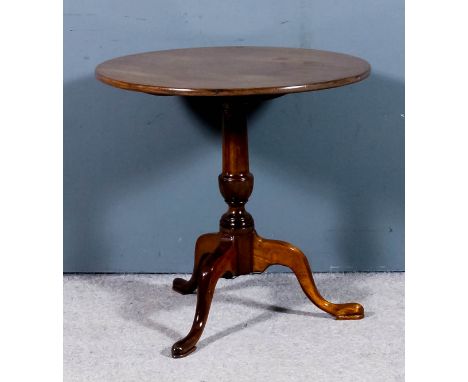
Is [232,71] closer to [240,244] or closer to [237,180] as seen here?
[237,180]

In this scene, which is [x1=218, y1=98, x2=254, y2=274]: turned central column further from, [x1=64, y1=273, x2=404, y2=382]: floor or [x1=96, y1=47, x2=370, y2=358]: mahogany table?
[x1=64, y1=273, x2=404, y2=382]: floor

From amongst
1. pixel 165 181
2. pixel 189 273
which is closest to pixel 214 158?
pixel 165 181

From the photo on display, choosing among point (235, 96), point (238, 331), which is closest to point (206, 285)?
point (238, 331)

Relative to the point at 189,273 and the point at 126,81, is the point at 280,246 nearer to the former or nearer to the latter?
the point at 189,273

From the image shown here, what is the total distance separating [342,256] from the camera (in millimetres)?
3580

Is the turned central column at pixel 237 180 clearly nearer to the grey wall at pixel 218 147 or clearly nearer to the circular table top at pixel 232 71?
the circular table top at pixel 232 71

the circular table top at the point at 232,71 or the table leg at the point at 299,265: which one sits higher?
the circular table top at the point at 232,71

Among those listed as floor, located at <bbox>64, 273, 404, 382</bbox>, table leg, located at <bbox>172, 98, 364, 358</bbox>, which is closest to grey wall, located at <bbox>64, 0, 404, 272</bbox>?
floor, located at <bbox>64, 273, 404, 382</bbox>

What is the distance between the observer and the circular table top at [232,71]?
8.61 feet

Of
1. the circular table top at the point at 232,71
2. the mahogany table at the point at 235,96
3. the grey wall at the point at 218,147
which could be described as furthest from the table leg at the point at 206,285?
the circular table top at the point at 232,71

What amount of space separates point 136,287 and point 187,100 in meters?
0.69

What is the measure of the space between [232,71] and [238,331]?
829mm

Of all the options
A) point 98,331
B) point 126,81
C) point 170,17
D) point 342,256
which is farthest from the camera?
point 342,256

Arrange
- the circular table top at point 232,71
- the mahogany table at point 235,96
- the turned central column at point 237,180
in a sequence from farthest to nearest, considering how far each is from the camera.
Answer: the turned central column at point 237,180 → the mahogany table at point 235,96 → the circular table top at point 232,71
